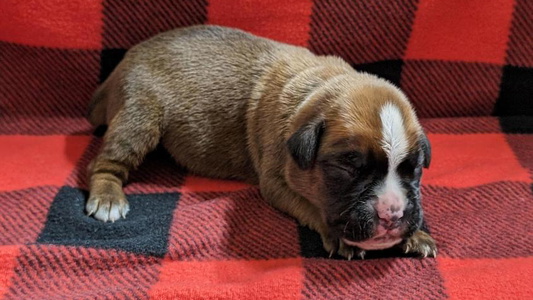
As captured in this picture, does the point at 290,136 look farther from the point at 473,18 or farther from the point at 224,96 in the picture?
the point at 473,18

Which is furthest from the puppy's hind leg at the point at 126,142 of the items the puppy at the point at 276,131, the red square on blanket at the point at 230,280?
the red square on blanket at the point at 230,280

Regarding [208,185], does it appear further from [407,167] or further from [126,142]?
[407,167]

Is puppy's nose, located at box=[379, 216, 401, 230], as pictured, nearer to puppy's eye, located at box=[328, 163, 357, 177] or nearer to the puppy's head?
the puppy's head

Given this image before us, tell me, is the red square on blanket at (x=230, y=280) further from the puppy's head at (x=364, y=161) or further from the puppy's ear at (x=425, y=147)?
the puppy's ear at (x=425, y=147)

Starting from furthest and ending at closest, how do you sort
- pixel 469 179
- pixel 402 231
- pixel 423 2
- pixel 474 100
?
pixel 474 100
pixel 423 2
pixel 469 179
pixel 402 231

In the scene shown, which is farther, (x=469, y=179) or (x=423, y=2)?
(x=423, y=2)

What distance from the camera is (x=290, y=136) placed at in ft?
8.93

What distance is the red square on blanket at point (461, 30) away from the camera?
371 cm

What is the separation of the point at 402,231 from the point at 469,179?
98 centimetres

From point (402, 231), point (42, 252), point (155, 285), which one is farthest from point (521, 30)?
point (42, 252)

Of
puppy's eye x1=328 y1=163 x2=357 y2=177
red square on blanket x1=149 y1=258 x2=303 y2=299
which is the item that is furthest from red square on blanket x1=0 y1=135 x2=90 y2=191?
puppy's eye x1=328 y1=163 x2=357 y2=177

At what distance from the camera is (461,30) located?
3.76 metres

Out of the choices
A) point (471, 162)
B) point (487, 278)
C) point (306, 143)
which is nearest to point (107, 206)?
point (306, 143)

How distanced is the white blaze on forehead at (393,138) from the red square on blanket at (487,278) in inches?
21.7
